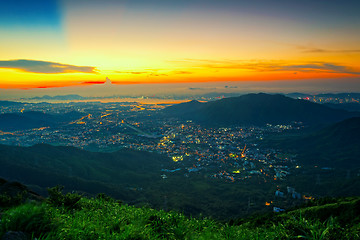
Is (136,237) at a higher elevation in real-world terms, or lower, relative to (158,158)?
higher

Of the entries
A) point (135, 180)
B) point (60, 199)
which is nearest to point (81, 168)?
point (135, 180)

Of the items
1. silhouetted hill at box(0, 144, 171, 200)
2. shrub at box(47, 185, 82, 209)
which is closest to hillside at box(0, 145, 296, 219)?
silhouetted hill at box(0, 144, 171, 200)

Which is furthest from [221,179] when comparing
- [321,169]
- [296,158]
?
[296,158]

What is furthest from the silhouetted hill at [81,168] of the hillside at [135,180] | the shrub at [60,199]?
A: the shrub at [60,199]

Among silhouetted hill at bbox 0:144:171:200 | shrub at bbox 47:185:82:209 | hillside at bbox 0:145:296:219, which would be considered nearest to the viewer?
shrub at bbox 47:185:82:209

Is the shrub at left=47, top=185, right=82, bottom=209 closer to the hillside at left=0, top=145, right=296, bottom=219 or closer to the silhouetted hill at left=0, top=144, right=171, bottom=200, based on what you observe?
the hillside at left=0, top=145, right=296, bottom=219

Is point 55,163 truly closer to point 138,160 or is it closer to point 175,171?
point 138,160

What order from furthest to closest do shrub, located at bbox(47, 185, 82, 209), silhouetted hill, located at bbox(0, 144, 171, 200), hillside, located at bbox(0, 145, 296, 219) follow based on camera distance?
silhouetted hill, located at bbox(0, 144, 171, 200)
hillside, located at bbox(0, 145, 296, 219)
shrub, located at bbox(47, 185, 82, 209)

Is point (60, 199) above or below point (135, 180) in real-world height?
above

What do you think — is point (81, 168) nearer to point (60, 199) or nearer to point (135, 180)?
point (135, 180)

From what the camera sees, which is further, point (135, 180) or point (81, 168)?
→ point (81, 168)

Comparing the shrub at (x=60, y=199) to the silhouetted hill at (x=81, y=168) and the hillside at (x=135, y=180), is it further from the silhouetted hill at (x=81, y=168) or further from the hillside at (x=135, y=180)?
the silhouetted hill at (x=81, y=168)
